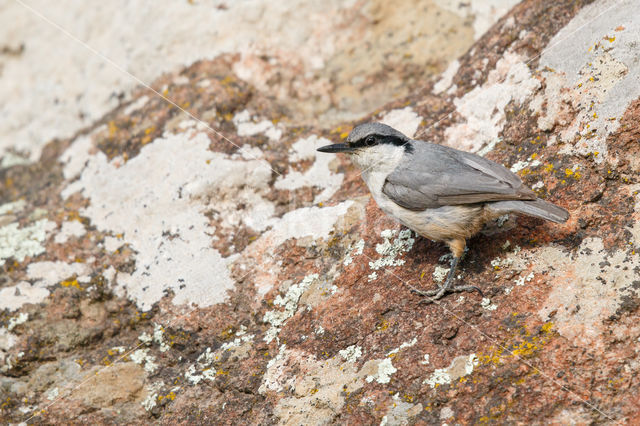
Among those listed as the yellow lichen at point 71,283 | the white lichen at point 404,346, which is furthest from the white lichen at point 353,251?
the yellow lichen at point 71,283

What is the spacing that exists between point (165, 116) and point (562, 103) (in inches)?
152

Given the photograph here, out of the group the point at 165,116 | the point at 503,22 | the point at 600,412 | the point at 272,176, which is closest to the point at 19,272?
the point at 165,116

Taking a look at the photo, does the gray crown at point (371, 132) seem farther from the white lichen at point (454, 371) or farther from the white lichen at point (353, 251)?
the white lichen at point (454, 371)

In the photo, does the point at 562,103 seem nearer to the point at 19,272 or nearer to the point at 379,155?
the point at 379,155

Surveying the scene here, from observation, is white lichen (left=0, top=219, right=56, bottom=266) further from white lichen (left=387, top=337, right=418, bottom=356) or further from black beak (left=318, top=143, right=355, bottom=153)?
white lichen (left=387, top=337, right=418, bottom=356)

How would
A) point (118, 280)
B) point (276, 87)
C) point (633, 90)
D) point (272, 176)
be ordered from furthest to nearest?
1. point (276, 87)
2. point (272, 176)
3. point (118, 280)
4. point (633, 90)

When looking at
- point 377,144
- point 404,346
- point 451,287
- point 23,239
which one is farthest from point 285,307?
point 23,239

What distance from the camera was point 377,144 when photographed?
14.3 ft

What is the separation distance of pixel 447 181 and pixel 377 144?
645mm

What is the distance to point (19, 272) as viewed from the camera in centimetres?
505

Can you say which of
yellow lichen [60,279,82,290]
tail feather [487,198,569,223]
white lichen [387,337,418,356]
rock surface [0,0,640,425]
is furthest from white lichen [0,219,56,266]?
tail feather [487,198,569,223]

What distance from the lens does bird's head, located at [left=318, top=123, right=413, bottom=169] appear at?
433 cm

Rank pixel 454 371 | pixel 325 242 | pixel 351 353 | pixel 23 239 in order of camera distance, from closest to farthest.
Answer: pixel 454 371, pixel 351 353, pixel 325 242, pixel 23 239

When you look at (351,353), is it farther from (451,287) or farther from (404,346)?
(451,287)
